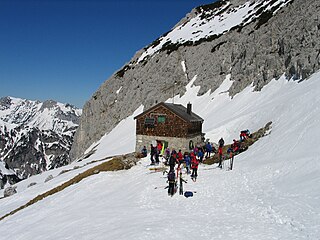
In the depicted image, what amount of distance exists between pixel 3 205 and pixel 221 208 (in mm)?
26077

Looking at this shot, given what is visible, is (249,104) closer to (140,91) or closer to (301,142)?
(301,142)

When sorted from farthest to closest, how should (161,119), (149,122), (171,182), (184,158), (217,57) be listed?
1. (217,57)
2. (149,122)
3. (161,119)
4. (184,158)
5. (171,182)

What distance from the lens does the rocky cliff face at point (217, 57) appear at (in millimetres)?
46750

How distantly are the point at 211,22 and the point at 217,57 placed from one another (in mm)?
36156

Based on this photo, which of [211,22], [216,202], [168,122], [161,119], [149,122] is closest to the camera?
[216,202]

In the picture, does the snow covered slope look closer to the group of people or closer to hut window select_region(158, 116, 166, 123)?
the group of people

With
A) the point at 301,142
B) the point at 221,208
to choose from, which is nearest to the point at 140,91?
the point at 301,142

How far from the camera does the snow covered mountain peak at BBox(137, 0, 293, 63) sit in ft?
268

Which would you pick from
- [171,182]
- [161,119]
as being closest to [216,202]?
[171,182]

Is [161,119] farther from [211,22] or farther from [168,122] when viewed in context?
[211,22]

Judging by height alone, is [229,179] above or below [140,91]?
below

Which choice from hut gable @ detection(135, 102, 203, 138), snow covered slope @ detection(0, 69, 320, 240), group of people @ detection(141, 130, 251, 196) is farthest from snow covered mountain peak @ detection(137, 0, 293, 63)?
snow covered slope @ detection(0, 69, 320, 240)

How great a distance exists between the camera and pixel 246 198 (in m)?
15.5

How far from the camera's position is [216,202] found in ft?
51.9
